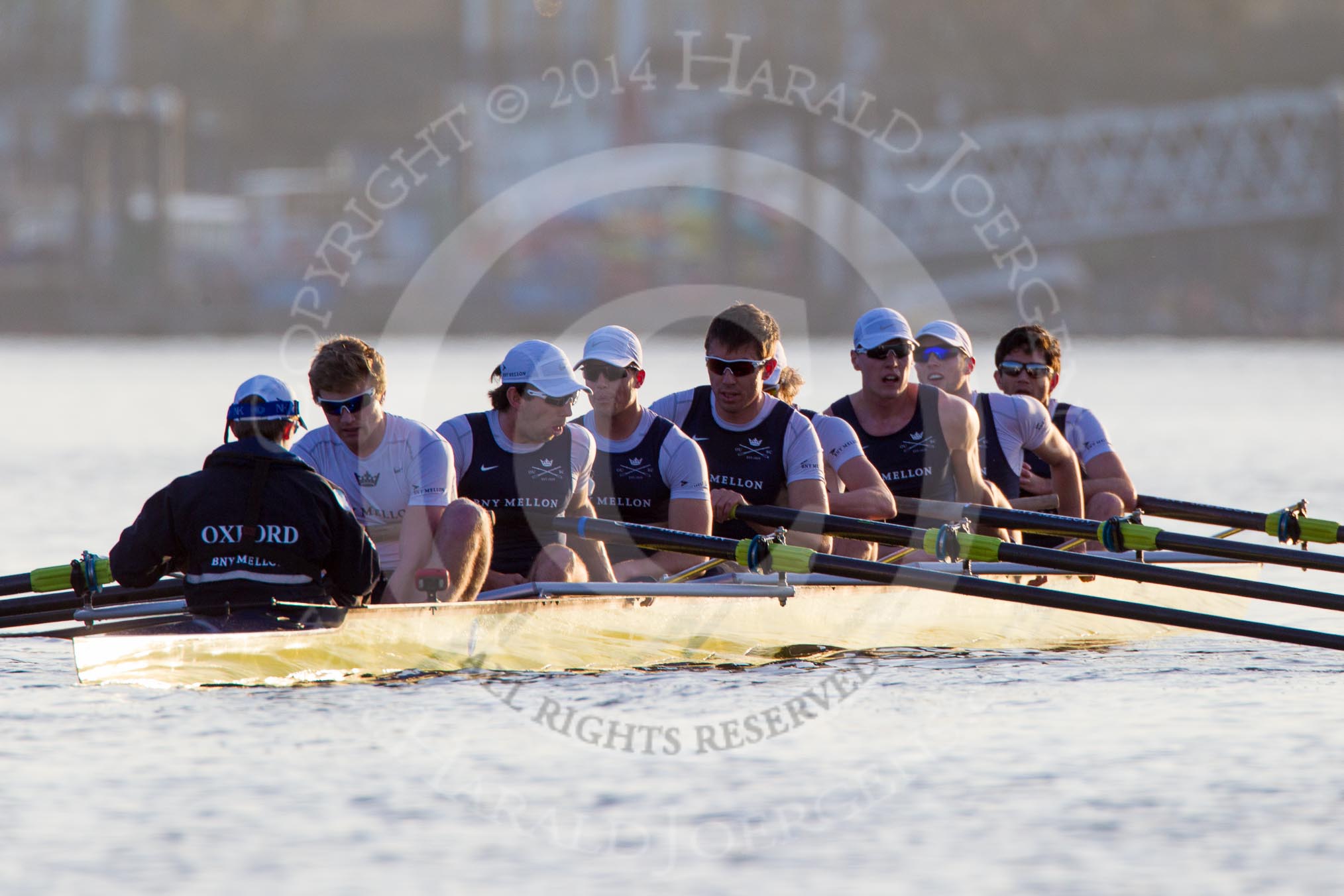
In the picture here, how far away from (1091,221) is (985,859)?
83.0 meters

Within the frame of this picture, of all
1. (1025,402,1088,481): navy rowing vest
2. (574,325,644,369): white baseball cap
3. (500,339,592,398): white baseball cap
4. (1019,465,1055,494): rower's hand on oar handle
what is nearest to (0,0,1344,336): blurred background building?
(1025,402,1088,481): navy rowing vest

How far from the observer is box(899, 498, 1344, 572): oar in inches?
474

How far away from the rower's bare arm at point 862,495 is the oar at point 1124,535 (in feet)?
1.38

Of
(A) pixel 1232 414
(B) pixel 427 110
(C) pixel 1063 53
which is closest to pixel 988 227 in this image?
(C) pixel 1063 53

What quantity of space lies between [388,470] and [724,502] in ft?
7.49

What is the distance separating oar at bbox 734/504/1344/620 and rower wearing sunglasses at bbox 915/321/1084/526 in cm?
222

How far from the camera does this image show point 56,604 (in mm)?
10719

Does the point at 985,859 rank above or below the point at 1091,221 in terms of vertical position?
below

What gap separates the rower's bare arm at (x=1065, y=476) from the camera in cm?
1381

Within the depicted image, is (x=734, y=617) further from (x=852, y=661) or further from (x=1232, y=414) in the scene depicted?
(x=1232, y=414)

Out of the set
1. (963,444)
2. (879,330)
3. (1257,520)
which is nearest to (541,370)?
(879,330)

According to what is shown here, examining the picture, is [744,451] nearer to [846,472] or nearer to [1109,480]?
[846,472]

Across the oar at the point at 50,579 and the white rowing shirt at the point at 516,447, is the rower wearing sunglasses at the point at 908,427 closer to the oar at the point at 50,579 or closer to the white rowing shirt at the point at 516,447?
the white rowing shirt at the point at 516,447

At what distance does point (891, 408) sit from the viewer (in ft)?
42.1
